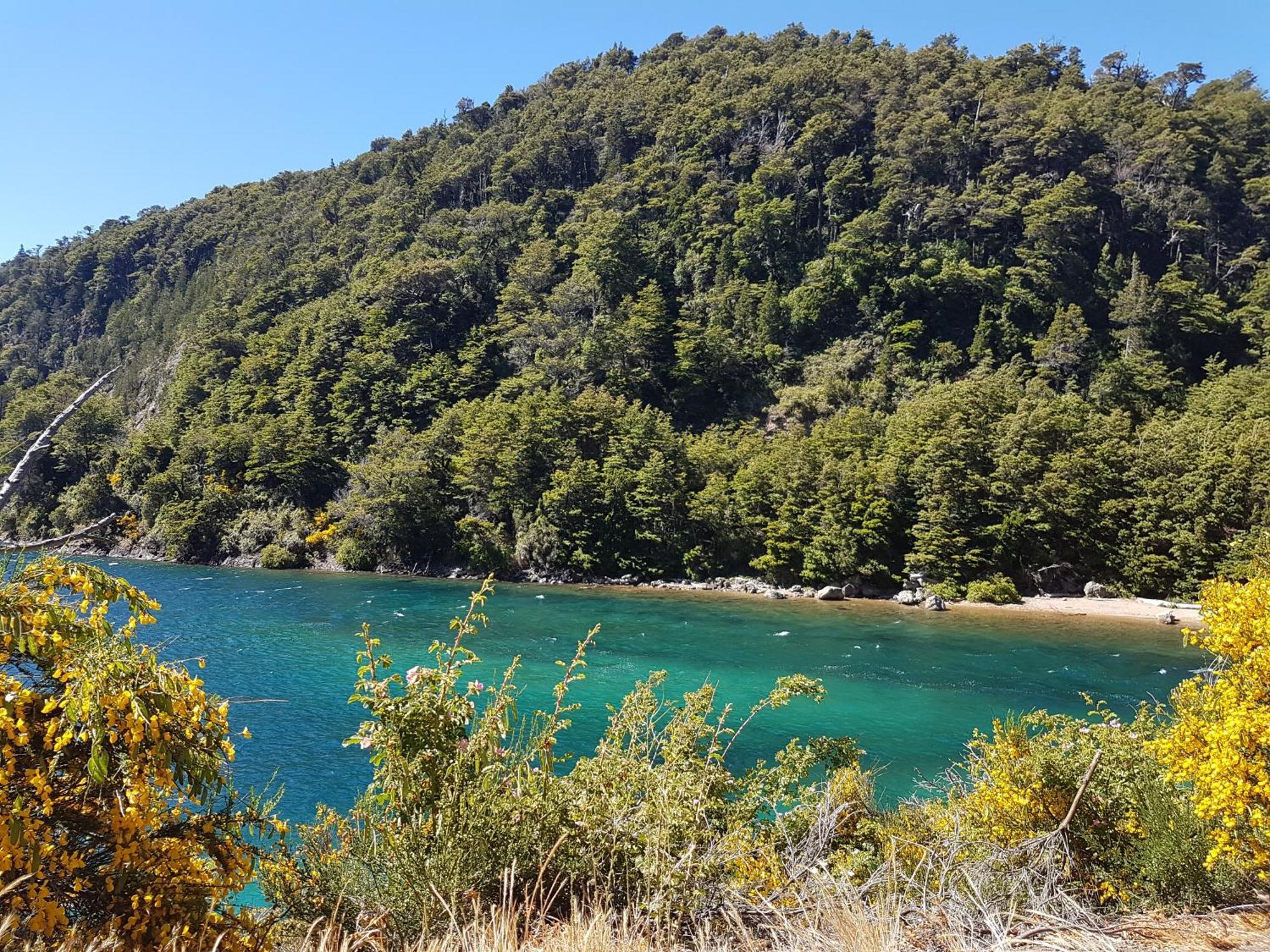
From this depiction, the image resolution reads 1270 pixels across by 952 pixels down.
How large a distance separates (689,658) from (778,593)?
1330cm

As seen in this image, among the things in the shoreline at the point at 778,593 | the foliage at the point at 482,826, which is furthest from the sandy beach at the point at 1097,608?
the foliage at the point at 482,826

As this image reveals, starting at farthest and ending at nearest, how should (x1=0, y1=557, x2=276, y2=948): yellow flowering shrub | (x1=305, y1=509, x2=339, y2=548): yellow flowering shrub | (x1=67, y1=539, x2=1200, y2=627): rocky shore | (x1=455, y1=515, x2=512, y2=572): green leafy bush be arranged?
1. (x1=305, y1=509, x2=339, y2=548): yellow flowering shrub
2. (x1=455, y1=515, x2=512, y2=572): green leafy bush
3. (x1=67, y1=539, x2=1200, y2=627): rocky shore
4. (x1=0, y1=557, x2=276, y2=948): yellow flowering shrub

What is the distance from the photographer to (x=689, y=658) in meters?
21.4

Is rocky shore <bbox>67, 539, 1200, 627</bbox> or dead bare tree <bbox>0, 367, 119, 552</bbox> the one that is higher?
dead bare tree <bbox>0, 367, 119, 552</bbox>

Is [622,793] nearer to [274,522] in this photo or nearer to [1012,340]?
[274,522]

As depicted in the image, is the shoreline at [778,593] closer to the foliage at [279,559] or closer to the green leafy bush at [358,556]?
the green leafy bush at [358,556]

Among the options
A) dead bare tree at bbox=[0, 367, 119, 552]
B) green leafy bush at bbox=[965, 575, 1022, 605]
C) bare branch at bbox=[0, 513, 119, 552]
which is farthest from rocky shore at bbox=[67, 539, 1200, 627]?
dead bare tree at bbox=[0, 367, 119, 552]

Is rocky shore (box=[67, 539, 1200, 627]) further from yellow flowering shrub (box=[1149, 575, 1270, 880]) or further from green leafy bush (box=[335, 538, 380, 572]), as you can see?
yellow flowering shrub (box=[1149, 575, 1270, 880])

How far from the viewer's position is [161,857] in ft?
9.29

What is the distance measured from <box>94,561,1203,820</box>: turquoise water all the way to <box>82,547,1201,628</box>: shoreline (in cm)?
118

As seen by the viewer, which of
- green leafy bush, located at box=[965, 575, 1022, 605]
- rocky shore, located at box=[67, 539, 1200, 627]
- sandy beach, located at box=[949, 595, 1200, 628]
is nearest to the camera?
sandy beach, located at box=[949, 595, 1200, 628]

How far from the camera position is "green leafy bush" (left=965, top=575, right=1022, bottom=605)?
30.6m

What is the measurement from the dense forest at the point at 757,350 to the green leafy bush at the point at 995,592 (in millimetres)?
1357

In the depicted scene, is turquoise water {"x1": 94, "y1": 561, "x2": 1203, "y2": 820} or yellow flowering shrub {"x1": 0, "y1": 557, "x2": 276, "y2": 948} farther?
Result: turquoise water {"x1": 94, "y1": 561, "x2": 1203, "y2": 820}
